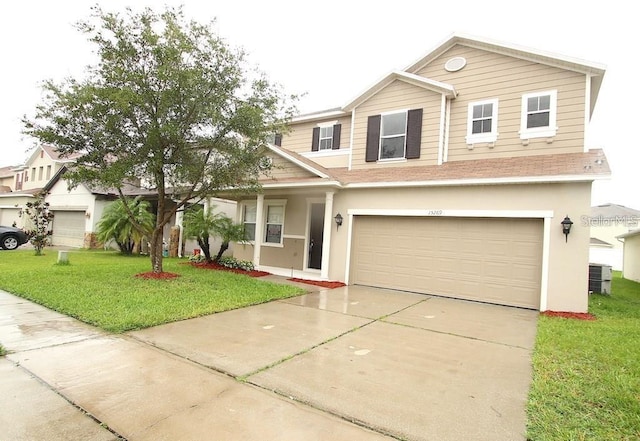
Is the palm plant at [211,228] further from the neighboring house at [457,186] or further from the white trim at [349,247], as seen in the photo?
the white trim at [349,247]

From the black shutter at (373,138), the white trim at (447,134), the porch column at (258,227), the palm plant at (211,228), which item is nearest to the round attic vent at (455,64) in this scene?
the white trim at (447,134)

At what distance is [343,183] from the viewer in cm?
1002

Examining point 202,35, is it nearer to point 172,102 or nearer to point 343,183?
point 172,102

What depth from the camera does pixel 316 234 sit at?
12.4m

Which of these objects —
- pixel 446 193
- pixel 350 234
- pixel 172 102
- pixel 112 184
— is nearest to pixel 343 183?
pixel 350 234

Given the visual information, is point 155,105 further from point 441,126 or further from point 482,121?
point 482,121

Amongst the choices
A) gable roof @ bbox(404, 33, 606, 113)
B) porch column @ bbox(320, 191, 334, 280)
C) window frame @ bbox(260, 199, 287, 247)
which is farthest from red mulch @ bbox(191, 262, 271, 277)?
gable roof @ bbox(404, 33, 606, 113)

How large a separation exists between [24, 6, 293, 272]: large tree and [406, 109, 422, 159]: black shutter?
423 cm

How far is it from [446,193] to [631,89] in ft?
45.6

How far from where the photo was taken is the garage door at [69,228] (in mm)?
18292

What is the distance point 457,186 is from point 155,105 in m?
7.77

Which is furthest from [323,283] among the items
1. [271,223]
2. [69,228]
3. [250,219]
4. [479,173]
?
[69,228]

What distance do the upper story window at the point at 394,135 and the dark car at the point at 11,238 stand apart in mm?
16670

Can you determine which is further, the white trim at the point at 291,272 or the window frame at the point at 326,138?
the window frame at the point at 326,138
